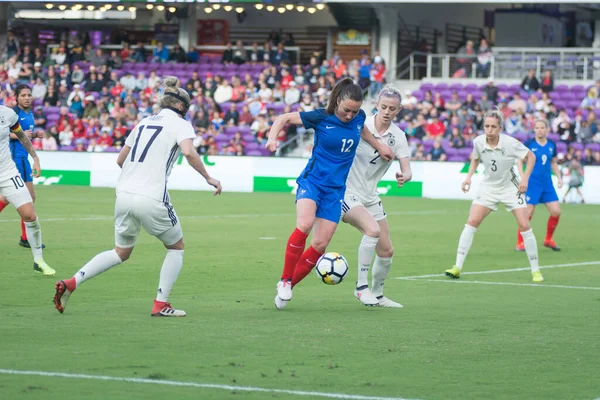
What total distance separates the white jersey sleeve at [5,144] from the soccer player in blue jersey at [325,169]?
3926mm

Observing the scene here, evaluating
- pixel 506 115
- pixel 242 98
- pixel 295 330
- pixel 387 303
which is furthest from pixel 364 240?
pixel 242 98

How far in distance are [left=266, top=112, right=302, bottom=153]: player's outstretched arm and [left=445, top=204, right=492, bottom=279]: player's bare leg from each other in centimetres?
439

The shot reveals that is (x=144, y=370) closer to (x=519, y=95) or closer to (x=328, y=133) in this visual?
(x=328, y=133)

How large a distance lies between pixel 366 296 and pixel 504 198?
3.83 metres

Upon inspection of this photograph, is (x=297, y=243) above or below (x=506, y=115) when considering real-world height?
below

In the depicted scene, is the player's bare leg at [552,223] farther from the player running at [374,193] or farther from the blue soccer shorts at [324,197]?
the blue soccer shorts at [324,197]

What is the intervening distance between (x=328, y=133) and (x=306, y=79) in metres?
29.8

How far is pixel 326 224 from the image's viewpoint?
10016mm

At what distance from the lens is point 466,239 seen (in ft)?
45.0

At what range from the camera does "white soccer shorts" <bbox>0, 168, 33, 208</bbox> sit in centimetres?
1237

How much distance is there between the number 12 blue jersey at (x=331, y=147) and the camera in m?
9.86

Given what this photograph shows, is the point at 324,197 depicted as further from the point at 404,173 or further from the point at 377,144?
the point at 404,173

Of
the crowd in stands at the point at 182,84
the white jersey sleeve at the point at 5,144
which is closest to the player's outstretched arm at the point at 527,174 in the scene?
the white jersey sleeve at the point at 5,144

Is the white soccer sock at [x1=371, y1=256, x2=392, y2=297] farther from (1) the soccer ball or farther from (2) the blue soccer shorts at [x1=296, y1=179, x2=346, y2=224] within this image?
(2) the blue soccer shorts at [x1=296, y1=179, x2=346, y2=224]
